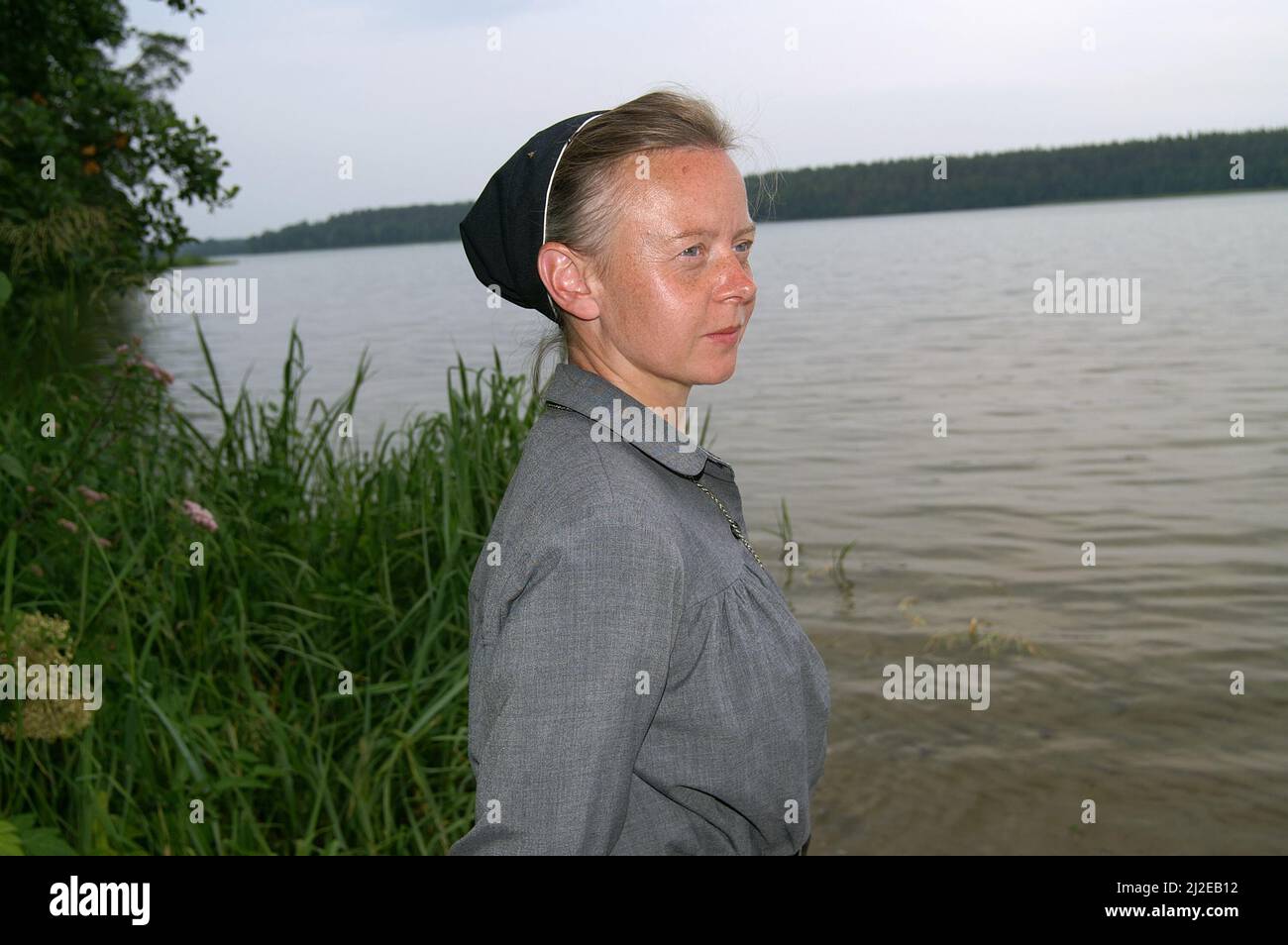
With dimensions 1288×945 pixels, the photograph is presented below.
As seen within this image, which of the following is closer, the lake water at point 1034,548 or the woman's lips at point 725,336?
the woman's lips at point 725,336

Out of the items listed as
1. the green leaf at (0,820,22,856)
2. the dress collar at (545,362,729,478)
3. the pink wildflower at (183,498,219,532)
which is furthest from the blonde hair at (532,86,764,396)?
the pink wildflower at (183,498,219,532)

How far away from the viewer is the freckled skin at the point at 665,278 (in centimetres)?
169

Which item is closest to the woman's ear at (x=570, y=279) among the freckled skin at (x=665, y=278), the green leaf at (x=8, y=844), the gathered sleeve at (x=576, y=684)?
the freckled skin at (x=665, y=278)

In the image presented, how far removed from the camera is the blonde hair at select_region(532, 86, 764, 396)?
1.70 metres

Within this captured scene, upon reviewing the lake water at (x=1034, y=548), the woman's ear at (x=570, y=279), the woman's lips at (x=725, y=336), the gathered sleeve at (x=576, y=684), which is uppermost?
the woman's ear at (x=570, y=279)

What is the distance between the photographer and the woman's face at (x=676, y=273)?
1.69 metres

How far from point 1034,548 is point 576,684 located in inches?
285

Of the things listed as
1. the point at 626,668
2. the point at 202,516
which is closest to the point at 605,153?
the point at 626,668

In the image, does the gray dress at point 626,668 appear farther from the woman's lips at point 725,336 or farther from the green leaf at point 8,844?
the green leaf at point 8,844

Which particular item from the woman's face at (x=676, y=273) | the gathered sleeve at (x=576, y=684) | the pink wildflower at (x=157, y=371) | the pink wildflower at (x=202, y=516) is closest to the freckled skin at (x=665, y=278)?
the woman's face at (x=676, y=273)

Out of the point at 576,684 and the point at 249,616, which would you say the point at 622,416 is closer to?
the point at 576,684

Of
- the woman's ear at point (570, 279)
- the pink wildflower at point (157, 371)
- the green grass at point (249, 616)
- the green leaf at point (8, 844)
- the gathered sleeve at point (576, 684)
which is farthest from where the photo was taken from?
the pink wildflower at point (157, 371)

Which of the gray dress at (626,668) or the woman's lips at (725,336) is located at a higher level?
the woman's lips at (725,336)

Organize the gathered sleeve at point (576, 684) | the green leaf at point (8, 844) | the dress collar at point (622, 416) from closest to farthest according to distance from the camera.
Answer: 1. the gathered sleeve at point (576, 684)
2. the dress collar at point (622, 416)
3. the green leaf at point (8, 844)
